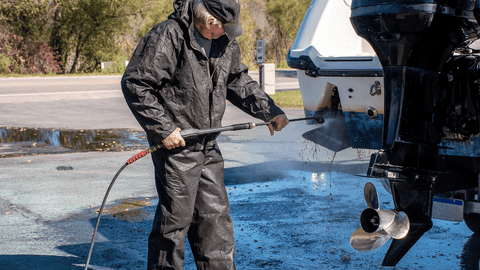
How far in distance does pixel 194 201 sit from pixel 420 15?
1.65m

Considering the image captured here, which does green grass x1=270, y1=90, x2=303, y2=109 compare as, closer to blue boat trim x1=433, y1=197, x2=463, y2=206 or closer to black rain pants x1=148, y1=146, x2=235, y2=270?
blue boat trim x1=433, y1=197, x2=463, y2=206

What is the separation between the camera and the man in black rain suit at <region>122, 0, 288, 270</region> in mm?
3111

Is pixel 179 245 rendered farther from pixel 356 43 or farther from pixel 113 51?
pixel 113 51

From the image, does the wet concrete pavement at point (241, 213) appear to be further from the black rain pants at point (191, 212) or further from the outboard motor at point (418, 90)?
the outboard motor at point (418, 90)

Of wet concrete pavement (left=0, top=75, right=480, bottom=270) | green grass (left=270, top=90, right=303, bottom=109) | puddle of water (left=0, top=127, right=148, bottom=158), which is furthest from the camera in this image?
green grass (left=270, top=90, right=303, bottom=109)

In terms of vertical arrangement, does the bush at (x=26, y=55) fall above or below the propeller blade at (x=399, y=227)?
below

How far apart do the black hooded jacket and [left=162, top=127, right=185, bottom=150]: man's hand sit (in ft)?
0.08

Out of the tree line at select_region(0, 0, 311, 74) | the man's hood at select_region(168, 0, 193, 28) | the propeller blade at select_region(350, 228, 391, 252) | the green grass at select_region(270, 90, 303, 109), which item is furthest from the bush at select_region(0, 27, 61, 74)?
the propeller blade at select_region(350, 228, 391, 252)

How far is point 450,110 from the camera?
3.47 meters

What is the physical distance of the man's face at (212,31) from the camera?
321 centimetres

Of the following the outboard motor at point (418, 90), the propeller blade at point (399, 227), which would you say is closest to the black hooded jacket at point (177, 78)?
the outboard motor at point (418, 90)

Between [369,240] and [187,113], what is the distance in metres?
1.25

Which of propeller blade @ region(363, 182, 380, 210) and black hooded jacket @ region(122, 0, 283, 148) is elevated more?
black hooded jacket @ region(122, 0, 283, 148)

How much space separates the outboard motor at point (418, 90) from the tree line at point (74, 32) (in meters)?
30.1
